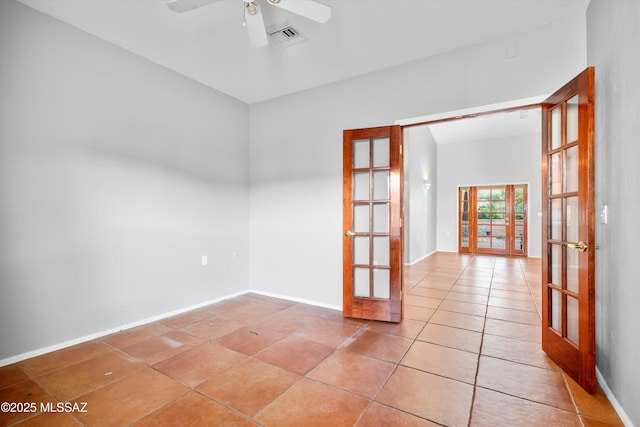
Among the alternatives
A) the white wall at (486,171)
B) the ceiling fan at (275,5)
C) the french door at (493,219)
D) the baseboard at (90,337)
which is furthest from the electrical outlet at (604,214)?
the french door at (493,219)

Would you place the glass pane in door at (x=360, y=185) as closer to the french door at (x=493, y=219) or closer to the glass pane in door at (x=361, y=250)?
the glass pane in door at (x=361, y=250)

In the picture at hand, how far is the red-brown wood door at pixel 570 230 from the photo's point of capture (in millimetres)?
1918

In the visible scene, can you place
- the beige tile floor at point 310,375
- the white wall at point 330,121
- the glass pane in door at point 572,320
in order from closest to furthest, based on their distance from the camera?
the beige tile floor at point 310,375, the glass pane in door at point 572,320, the white wall at point 330,121

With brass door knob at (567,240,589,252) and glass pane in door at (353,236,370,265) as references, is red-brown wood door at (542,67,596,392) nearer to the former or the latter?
brass door knob at (567,240,589,252)

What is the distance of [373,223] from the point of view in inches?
135

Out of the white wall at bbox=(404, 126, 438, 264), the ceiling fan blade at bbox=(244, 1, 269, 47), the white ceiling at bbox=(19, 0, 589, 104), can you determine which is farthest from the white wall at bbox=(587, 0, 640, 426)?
the white wall at bbox=(404, 126, 438, 264)

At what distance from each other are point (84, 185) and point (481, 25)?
3891mm

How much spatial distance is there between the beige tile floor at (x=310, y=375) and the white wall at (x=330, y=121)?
83 cm

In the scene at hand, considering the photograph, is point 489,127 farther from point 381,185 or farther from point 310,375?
point 310,375

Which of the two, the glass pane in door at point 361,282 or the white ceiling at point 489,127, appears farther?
the white ceiling at point 489,127

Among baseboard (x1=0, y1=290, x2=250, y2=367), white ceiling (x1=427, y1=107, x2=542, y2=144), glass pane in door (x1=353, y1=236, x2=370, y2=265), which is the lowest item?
baseboard (x1=0, y1=290, x2=250, y2=367)

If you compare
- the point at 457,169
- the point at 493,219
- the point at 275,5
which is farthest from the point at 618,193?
the point at 457,169

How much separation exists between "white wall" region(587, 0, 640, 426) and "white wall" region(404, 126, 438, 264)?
4142mm

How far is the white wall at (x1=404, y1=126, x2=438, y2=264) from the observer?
655 centimetres
